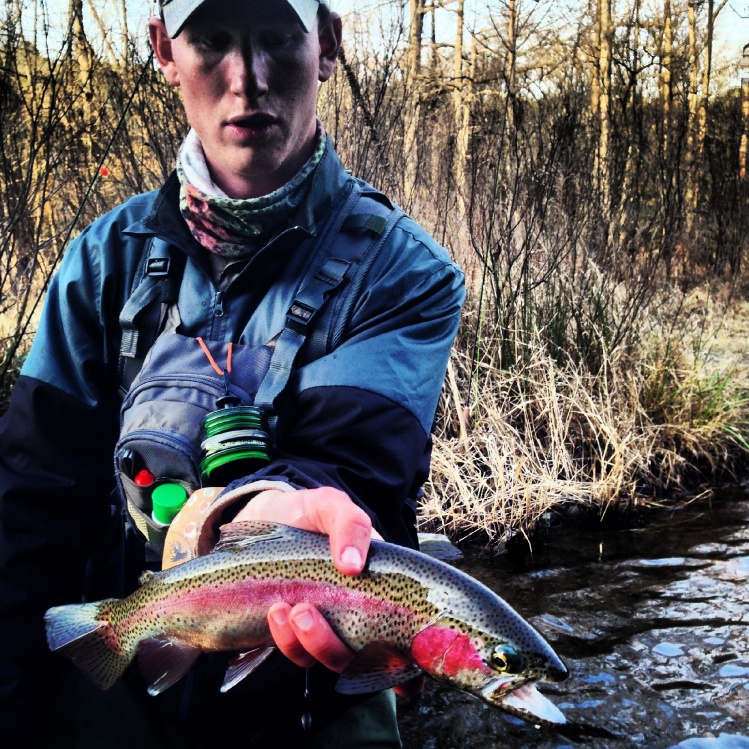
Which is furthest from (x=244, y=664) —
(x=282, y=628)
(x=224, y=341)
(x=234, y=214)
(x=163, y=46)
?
(x=163, y=46)

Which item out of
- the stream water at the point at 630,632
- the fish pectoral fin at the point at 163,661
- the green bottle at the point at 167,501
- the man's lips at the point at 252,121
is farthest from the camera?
the stream water at the point at 630,632

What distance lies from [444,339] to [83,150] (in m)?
5.00

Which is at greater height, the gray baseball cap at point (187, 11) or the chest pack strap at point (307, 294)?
the gray baseball cap at point (187, 11)

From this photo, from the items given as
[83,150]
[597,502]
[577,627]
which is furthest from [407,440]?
[83,150]

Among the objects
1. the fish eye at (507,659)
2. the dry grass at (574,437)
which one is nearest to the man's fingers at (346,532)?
the fish eye at (507,659)

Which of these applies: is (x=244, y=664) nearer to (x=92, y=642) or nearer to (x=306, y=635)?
(x=306, y=635)

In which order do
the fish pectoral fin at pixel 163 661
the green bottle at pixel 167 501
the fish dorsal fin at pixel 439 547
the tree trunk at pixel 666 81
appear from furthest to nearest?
the tree trunk at pixel 666 81 < the fish dorsal fin at pixel 439 547 < the green bottle at pixel 167 501 < the fish pectoral fin at pixel 163 661

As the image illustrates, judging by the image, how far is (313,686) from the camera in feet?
7.31

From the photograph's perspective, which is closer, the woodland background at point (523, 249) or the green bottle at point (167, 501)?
the green bottle at point (167, 501)

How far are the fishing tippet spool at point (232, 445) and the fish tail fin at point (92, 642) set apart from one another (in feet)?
1.28

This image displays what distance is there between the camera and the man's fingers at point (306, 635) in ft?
5.27

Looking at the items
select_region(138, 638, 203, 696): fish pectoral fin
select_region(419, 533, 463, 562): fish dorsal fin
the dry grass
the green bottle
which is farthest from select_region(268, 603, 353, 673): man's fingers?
the dry grass

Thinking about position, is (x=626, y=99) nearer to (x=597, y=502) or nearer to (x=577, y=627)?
(x=597, y=502)

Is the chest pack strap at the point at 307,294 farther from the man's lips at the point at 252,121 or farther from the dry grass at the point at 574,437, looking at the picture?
the dry grass at the point at 574,437
